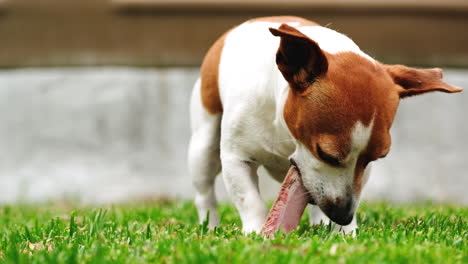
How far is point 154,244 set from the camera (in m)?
3.63

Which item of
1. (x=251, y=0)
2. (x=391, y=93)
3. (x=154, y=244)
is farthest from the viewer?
(x=251, y=0)

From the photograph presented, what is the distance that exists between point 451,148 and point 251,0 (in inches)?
130

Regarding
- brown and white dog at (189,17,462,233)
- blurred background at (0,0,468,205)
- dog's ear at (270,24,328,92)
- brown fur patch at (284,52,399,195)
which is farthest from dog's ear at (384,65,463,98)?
blurred background at (0,0,468,205)

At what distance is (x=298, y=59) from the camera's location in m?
3.94

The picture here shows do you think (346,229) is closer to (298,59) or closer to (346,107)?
(346,107)

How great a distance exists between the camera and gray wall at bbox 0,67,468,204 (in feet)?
31.7

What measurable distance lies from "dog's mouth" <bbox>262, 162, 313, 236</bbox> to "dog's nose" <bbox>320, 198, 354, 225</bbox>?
192 mm

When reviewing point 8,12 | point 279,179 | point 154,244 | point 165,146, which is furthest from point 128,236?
point 8,12

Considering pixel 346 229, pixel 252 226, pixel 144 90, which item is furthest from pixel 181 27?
pixel 346 229

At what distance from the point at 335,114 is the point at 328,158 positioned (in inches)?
9.5

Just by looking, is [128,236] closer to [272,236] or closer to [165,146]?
[272,236]

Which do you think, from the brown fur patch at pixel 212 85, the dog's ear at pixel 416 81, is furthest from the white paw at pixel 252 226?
the dog's ear at pixel 416 81

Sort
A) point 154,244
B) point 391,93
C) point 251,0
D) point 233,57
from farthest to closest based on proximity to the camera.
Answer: point 251,0 < point 233,57 < point 391,93 < point 154,244

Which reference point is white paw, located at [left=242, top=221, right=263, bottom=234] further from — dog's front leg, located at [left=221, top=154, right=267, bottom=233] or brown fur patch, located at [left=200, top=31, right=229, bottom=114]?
brown fur patch, located at [left=200, top=31, right=229, bottom=114]
